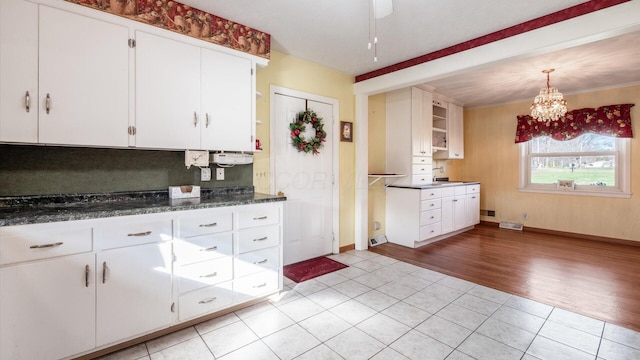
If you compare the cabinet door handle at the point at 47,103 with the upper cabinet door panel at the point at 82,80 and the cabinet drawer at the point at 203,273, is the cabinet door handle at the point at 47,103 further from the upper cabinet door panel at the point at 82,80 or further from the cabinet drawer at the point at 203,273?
the cabinet drawer at the point at 203,273

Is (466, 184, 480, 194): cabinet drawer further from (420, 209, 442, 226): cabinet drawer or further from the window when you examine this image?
(420, 209, 442, 226): cabinet drawer

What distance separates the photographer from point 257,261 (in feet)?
7.71

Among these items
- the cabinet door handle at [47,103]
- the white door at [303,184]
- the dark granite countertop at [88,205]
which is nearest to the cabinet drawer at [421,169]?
the white door at [303,184]

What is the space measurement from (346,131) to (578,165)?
416 cm

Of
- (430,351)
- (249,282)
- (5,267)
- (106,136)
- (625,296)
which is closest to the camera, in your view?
(5,267)

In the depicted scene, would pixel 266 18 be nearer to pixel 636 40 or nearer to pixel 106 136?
pixel 106 136

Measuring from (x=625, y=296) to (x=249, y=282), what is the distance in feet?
11.1

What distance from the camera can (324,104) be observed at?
11.9ft

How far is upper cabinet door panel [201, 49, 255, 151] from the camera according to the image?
2.32 m

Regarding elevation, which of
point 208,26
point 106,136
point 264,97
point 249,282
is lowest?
point 249,282

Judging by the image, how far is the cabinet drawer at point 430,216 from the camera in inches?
161

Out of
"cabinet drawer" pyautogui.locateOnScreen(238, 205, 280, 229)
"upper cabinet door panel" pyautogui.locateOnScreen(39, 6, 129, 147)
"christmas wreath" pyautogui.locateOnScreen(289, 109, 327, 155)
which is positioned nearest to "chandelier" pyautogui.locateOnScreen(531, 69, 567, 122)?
"christmas wreath" pyautogui.locateOnScreen(289, 109, 327, 155)

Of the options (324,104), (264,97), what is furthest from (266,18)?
(324,104)

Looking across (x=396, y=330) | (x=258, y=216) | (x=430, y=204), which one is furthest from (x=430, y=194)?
(x=258, y=216)
